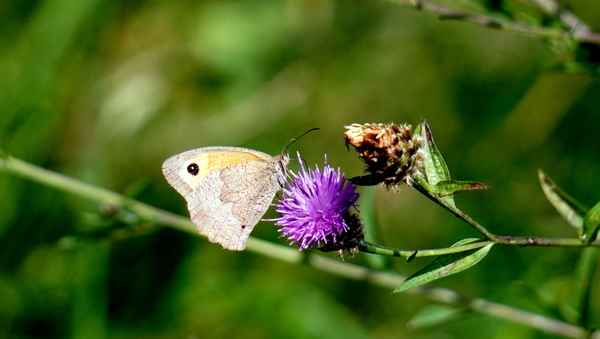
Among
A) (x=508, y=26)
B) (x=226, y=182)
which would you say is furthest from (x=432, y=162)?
(x=226, y=182)

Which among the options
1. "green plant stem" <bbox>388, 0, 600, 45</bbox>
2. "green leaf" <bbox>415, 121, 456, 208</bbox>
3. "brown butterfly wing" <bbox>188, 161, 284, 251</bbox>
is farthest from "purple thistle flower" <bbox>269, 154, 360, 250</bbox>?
"green plant stem" <bbox>388, 0, 600, 45</bbox>

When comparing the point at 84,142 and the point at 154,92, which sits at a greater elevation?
the point at 154,92

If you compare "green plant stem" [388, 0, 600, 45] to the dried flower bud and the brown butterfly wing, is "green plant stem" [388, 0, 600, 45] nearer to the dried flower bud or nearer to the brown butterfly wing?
the dried flower bud

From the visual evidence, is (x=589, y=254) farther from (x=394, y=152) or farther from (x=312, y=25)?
(x=312, y=25)

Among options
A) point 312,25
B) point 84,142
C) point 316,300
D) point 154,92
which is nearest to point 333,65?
point 312,25

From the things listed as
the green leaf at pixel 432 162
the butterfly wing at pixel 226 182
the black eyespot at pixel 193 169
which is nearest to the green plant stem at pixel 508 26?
the green leaf at pixel 432 162

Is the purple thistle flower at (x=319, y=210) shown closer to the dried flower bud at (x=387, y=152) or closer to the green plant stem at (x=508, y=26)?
the dried flower bud at (x=387, y=152)
